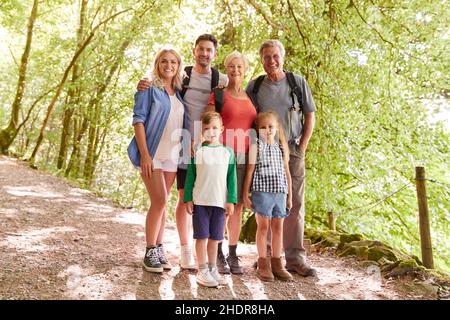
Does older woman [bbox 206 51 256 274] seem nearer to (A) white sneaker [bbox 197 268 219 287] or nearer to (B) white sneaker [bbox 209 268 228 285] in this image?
(B) white sneaker [bbox 209 268 228 285]

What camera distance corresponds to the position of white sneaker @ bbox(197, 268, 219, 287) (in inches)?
131

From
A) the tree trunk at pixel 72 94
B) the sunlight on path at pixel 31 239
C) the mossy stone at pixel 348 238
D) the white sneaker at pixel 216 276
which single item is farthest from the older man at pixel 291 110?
the tree trunk at pixel 72 94

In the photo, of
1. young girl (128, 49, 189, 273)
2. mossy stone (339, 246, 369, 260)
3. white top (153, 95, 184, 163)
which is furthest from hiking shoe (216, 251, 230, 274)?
mossy stone (339, 246, 369, 260)

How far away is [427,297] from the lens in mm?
3609

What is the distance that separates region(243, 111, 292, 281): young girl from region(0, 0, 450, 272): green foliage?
1637 mm

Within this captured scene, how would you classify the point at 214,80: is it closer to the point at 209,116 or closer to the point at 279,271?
the point at 209,116

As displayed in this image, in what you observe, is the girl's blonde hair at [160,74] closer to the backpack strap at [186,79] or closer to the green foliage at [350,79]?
the backpack strap at [186,79]

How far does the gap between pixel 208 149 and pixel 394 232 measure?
7.49m

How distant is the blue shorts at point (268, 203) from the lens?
12.0ft

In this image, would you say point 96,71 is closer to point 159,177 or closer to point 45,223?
point 45,223

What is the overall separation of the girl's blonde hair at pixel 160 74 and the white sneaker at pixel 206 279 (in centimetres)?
158

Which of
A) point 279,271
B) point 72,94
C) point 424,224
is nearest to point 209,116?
point 279,271

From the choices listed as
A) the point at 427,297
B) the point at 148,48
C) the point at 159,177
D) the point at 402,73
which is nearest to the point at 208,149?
the point at 159,177

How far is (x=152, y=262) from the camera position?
141 inches
